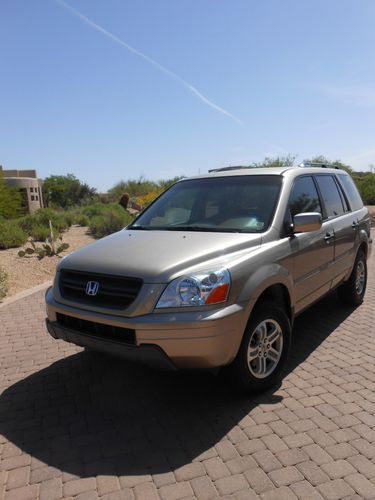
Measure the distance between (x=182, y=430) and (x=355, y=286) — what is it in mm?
3787

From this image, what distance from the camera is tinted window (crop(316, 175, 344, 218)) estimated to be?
4.98m

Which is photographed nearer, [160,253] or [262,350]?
[160,253]

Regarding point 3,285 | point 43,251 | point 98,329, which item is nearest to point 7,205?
point 43,251

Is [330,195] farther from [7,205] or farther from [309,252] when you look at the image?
[7,205]

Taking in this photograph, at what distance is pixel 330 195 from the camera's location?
5203 mm

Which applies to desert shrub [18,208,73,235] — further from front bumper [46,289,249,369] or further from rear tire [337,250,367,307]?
front bumper [46,289,249,369]

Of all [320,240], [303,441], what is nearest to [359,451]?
[303,441]

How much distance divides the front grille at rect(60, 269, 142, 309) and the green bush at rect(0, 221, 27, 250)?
852 cm

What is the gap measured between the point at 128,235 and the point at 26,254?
7551 millimetres

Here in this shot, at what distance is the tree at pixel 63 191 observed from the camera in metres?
63.3

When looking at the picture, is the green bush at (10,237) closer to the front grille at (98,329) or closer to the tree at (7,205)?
the front grille at (98,329)

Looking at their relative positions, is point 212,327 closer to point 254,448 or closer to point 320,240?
point 254,448

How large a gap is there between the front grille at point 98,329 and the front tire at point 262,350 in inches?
34.3

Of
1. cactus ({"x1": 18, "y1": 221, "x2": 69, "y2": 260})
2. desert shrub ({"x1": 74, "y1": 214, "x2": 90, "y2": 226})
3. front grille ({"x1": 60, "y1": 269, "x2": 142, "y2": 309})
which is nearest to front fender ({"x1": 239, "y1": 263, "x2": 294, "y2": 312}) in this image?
front grille ({"x1": 60, "y1": 269, "x2": 142, "y2": 309})
